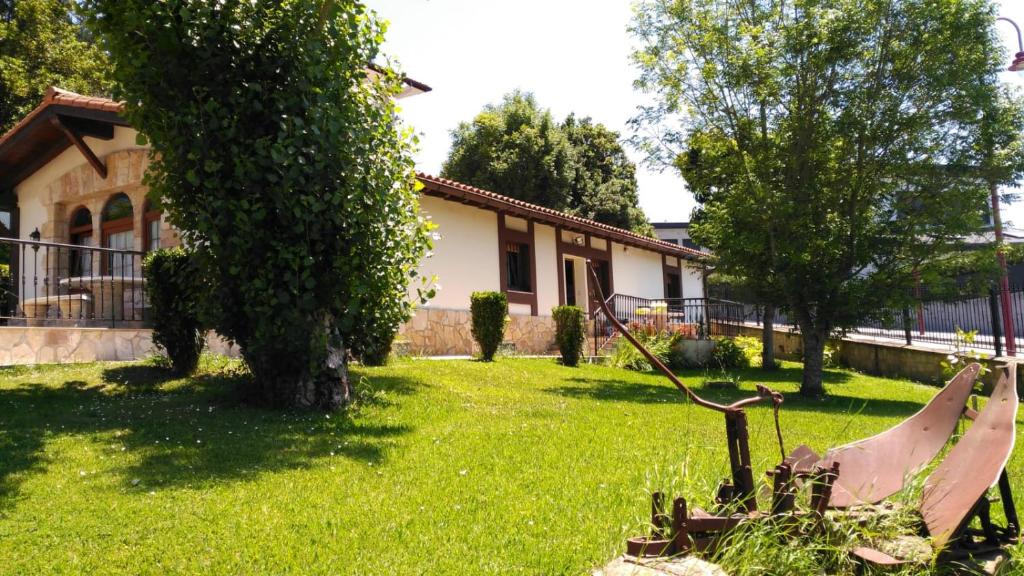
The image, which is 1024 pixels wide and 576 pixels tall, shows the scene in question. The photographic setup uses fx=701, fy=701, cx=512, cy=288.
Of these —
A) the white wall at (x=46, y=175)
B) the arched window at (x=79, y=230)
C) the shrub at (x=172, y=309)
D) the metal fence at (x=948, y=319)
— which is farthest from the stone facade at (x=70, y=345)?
the metal fence at (x=948, y=319)

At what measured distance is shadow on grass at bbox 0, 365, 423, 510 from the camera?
456 cm

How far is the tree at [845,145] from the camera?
10.8m

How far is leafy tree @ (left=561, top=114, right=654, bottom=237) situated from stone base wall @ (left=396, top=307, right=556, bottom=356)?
39.0ft

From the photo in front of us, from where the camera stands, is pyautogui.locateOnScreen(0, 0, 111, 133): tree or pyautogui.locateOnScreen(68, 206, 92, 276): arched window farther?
pyautogui.locateOnScreen(0, 0, 111, 133): tree

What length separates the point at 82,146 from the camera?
12758 mm

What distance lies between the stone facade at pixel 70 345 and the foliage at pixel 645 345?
28.5 feet

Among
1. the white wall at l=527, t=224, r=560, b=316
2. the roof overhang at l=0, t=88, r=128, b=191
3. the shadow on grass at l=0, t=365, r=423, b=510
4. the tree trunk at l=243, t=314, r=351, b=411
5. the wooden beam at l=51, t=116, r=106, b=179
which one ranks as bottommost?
the shadow on grass at l=0, t=365, r=423, b=510

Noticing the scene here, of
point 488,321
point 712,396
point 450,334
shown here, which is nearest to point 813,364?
point 712,396

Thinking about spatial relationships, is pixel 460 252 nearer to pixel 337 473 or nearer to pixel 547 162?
pixel 337 473

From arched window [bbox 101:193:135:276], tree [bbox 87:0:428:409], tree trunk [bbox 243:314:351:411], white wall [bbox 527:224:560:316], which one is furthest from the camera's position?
white wall [bbox 527:224:560:316]

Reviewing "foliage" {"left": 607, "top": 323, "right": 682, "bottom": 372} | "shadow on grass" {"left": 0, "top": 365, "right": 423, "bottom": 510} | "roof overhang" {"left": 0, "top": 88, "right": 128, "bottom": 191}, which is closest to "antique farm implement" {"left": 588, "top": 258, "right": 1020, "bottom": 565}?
"shadow on grass" {"left": 0, "top": 365, "right": 423, "bottom": 510}

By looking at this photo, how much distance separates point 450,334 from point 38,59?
14249mm

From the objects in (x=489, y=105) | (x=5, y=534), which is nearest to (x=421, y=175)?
(x=5, y=534)

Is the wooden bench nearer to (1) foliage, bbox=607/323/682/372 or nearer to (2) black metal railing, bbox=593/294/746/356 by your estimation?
(1) foliage, bbox=607/323/682/372
